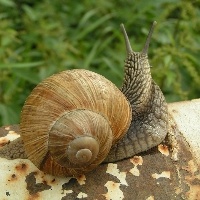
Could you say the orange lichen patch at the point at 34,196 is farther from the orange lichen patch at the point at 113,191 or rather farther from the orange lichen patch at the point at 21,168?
the orange lichen patch at the point at 113,191

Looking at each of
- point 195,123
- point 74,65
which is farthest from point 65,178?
point 74,65

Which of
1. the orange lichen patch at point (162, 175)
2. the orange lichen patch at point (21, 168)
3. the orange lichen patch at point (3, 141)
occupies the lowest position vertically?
the orange lichen patch at point (162, 175)

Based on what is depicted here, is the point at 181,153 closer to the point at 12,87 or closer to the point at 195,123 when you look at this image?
the point at 195,123

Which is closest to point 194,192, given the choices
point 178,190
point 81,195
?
point 178,190

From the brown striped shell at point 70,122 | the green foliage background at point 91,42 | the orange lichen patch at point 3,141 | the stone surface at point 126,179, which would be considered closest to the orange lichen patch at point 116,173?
the stone surface at point 126,179

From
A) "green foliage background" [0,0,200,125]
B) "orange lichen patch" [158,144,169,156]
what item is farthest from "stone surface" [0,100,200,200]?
"green foliage background" [0,0,200,125]

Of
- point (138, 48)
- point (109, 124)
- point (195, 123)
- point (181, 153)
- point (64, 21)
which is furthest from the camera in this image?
point (64, 21)
